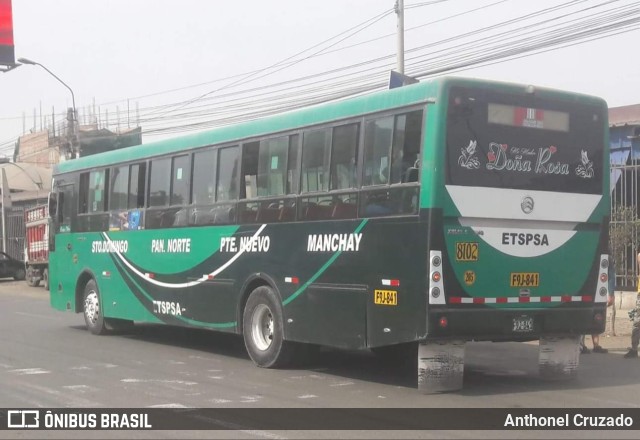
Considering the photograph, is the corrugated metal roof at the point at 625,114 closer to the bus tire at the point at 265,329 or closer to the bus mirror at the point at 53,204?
the bus tire at the point at 265,329

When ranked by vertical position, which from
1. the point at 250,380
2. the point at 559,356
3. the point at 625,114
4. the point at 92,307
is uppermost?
the point at 625,114

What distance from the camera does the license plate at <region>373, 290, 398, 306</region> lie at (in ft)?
29.6

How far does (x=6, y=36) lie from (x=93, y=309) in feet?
38.1

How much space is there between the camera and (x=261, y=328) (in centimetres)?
1137

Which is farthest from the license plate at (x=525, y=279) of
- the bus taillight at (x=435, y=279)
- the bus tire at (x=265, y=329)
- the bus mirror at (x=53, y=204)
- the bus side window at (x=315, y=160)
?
the bus mirror at (x=53, y=204)

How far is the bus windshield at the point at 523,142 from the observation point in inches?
350

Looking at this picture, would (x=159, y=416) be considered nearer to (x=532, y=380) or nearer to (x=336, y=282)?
(x=336, y=282)

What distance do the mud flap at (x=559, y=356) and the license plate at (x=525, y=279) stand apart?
102 cm

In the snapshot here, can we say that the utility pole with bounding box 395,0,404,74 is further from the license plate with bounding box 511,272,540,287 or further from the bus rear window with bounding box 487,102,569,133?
the license plate with bounding box 511,272,540,287

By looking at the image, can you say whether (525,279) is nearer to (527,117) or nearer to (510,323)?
(510,323)

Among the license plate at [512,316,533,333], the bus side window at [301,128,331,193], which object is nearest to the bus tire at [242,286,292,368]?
the bus side window at [301,128,331,193]

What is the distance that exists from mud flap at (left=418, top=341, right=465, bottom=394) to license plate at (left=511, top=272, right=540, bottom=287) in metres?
0.96

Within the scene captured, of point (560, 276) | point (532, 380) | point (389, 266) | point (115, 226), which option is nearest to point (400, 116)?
point (389, 266)

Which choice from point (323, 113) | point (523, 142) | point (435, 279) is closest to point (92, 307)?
point (323, 113)
